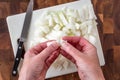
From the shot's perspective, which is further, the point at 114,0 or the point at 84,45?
the point at 114,0

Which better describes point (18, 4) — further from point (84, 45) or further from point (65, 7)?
point (84, 45)

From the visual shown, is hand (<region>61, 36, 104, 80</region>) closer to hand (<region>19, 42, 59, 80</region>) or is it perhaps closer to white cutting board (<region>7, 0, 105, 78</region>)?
hand (<region>19, 42, 59, 80</region>)

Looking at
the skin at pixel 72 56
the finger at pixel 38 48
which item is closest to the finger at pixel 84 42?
the skin at pixel 72 56

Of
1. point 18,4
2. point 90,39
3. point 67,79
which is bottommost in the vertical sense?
point 67,79

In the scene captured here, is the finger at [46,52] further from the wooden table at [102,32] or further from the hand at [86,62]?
the wooden table at [102,32]

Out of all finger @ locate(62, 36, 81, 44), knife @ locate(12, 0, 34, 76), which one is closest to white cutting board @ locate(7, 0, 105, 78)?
knife @ locate(12, 0, 34, 76)

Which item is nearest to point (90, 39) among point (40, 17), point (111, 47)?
point (111, 47)
